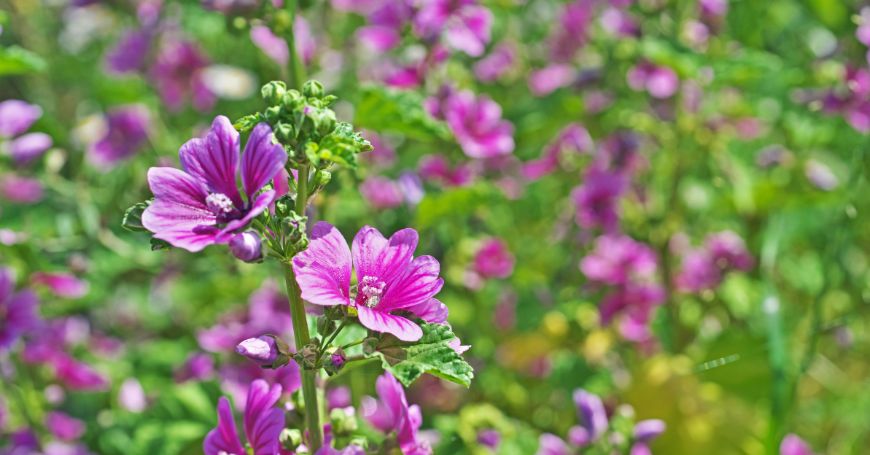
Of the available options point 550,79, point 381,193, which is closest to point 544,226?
point 550,79

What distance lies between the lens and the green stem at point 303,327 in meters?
1.17

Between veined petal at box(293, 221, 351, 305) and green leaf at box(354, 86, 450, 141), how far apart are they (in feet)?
2.16

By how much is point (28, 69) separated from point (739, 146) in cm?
209

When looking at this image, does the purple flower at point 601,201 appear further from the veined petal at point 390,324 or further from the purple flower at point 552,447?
the veined petal at point 390,324

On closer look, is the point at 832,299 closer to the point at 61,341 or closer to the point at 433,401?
the point at 433,401

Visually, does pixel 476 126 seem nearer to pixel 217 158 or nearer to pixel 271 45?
pixel 271 45

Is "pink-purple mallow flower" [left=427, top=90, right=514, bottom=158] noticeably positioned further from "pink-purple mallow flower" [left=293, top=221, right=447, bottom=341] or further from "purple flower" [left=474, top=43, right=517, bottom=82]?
"pink-purple mallow flower" [left=293, top=221, right=447, bottom=341]

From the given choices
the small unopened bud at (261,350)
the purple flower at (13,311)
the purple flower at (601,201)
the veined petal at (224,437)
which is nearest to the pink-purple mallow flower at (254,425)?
the veined petal at (224,437)

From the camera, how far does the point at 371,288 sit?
122cm

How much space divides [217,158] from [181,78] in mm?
2283

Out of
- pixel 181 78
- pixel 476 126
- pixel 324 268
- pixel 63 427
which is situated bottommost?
pixel 63 427

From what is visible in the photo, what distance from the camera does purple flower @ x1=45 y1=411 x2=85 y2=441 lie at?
2369mm

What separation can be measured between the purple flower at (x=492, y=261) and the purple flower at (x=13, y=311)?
1155 millimetres

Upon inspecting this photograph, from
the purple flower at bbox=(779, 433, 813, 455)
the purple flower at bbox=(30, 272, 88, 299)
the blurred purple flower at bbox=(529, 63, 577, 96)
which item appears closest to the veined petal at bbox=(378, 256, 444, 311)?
the purple flower at bbox=(30, 272, 88, 299)
